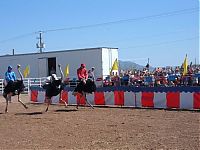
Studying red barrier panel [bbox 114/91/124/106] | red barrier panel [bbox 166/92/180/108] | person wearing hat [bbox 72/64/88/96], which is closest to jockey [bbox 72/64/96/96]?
person wearing hat [bbox 72/64/88/96]

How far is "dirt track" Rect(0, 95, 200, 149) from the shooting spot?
831 centimetres

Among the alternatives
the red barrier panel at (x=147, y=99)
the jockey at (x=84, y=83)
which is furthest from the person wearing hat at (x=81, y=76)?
the red barrier panel at (x=147, y=99)

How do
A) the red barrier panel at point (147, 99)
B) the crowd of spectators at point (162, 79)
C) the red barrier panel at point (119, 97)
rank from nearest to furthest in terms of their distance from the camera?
1. the red barrier panel at point (147, 99)
2. the red barrier panel at point (119, 97)
3. the crowd of spectators at point (162, 79)

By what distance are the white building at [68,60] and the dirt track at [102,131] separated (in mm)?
22087

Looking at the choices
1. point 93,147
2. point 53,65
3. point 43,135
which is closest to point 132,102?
point 43,135

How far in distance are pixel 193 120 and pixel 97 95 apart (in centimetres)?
701

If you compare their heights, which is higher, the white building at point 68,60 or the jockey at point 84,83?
the white building at point 68,60

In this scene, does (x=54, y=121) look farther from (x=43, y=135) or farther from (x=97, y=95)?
(x=97, y=95)

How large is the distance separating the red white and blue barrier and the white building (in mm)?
16179

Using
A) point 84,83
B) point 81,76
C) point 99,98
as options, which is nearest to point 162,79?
point 99,98

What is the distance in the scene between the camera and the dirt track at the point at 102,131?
8312mm

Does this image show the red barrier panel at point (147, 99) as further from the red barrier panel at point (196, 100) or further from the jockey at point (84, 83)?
the jockey at point (84, 83)

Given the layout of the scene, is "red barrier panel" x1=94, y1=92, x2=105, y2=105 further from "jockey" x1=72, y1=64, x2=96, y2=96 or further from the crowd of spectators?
the crowd of spectators

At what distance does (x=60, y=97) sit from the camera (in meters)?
18.4
